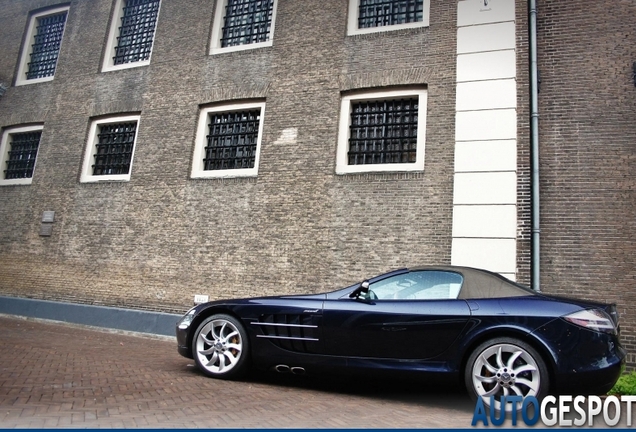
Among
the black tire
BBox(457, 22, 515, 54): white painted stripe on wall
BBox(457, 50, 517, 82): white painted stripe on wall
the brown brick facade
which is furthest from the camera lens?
BBox(457, 22, 515, 54): white painted stripe on wall

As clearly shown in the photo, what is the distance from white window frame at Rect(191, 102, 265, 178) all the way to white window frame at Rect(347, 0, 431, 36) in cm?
256

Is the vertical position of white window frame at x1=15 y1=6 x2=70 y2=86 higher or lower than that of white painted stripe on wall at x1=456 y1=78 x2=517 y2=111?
higher

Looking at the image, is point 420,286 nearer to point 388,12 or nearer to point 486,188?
point 486,188

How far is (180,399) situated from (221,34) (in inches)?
382

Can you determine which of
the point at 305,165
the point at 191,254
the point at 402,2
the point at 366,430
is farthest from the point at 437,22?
the point at 366,430

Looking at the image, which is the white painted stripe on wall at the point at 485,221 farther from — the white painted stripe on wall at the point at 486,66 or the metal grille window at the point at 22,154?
the metal grille window at the point at 22,154

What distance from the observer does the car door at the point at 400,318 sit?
14.2ft

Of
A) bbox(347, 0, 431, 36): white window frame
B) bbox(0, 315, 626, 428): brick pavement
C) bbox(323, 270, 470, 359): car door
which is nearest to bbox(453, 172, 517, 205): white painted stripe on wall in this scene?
bbox(347, 0, 431, 36): white window frame

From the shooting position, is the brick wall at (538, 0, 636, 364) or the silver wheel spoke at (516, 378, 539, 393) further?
the brick wall at (538, 0, 636, 364)

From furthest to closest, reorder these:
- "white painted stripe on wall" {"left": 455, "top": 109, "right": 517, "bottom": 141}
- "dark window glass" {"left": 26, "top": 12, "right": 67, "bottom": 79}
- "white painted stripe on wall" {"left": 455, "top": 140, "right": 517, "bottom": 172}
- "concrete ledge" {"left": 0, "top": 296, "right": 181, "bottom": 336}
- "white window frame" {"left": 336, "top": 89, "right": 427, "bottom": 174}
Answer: "dark window glass" {"left": 26, "top": 12, "right": 67, "bottom": 79} → "concrete ledge" {"left": 0, "top": 296, "right": 181, "bottom": 336} → "white window frame" {"left": 336, "top": 89, "right": 427, "bottom": 174} → "white painted stripe on wall" {"left": 455, "top": 109, "right": 517, "bottom": 141} → "white painted stripe on wall" {"left": 455, "top": 140, "right": 517, "bottom": 172}

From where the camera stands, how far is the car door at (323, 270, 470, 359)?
4.34 meters

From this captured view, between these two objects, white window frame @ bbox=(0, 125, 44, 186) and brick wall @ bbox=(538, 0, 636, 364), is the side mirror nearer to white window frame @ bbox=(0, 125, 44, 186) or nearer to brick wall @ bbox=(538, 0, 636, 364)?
brick wall @ bbox=(538, 0, 636, 364)

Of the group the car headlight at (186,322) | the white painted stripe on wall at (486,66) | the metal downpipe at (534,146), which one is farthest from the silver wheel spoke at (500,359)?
the white painted stripe on wall at (486,66)

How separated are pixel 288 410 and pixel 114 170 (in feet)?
30.9
